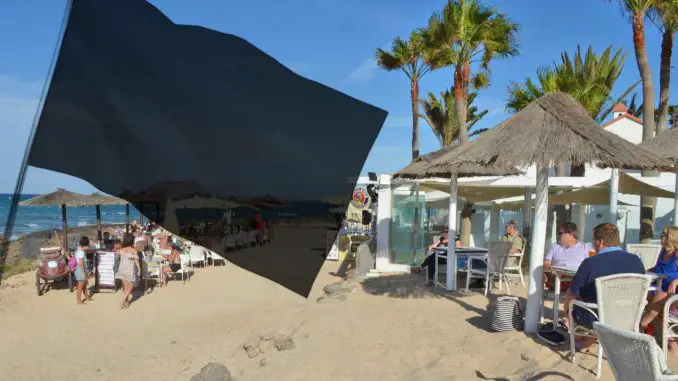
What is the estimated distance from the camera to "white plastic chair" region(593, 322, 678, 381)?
2.56m

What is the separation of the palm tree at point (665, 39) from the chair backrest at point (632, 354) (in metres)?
10.6

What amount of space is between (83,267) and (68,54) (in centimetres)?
922

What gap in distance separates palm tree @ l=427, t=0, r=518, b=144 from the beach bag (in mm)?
10208

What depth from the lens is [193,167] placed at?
1.79 metres

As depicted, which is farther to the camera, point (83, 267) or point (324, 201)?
point (83, 267)

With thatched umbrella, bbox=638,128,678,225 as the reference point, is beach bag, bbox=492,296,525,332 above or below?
below

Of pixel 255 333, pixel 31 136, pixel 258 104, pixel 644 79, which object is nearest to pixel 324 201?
pixel 258 104

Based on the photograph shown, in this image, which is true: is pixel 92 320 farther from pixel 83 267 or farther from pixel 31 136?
pixel 31 136

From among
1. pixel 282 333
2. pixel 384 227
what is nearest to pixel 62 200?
pixel 384 227

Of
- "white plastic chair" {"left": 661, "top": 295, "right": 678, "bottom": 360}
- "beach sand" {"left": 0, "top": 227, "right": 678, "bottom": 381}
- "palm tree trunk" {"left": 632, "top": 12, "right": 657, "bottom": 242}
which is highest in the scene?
"palm tree trunk" {"left": 632, "top": 12, "right": 657, "bottom": 242}

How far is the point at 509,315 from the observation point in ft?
18.8

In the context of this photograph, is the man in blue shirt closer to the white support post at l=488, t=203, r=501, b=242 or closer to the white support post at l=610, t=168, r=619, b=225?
the white support post at l=610, t=168, r=619, b=225

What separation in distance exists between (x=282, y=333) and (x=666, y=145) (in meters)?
5.97

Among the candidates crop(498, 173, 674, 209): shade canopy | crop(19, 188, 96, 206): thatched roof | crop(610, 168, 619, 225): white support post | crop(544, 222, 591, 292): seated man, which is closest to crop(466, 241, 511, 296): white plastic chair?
crop(544, 222, 591, 292): seated man
